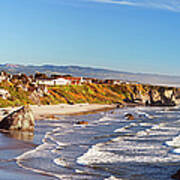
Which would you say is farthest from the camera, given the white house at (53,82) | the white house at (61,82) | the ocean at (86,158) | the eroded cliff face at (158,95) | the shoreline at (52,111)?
the eroded cliff face at (158,95)

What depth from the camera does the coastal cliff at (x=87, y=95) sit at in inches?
3371

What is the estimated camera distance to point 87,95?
137500 millimetres

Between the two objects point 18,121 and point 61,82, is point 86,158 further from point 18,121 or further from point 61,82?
point 61,82

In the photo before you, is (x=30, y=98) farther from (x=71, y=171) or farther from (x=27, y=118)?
(x=71, y=171)

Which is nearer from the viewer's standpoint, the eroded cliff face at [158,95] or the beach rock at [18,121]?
the beach rock at [18,121]

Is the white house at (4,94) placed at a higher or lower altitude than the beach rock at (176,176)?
higher

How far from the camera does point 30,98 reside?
291 feet

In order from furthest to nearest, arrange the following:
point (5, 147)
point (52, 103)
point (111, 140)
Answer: point (52, 103) < point (111, 140) < point (5, 147)

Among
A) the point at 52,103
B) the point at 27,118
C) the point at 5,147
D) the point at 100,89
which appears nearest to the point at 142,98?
the point at 100,89

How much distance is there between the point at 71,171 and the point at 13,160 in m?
3.65

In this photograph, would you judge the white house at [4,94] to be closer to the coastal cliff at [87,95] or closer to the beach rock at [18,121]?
the coastal cliff at [87,95]

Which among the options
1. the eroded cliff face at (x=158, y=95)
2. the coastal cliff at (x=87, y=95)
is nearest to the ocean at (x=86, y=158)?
the coastal cliff at (x=87, y=95)

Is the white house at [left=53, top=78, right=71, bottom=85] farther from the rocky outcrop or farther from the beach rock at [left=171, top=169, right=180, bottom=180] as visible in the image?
the beach rock at [left=171, top=169, right=180, bottom=180]

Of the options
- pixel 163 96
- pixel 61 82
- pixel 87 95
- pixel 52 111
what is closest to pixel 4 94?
pixel 52 111
